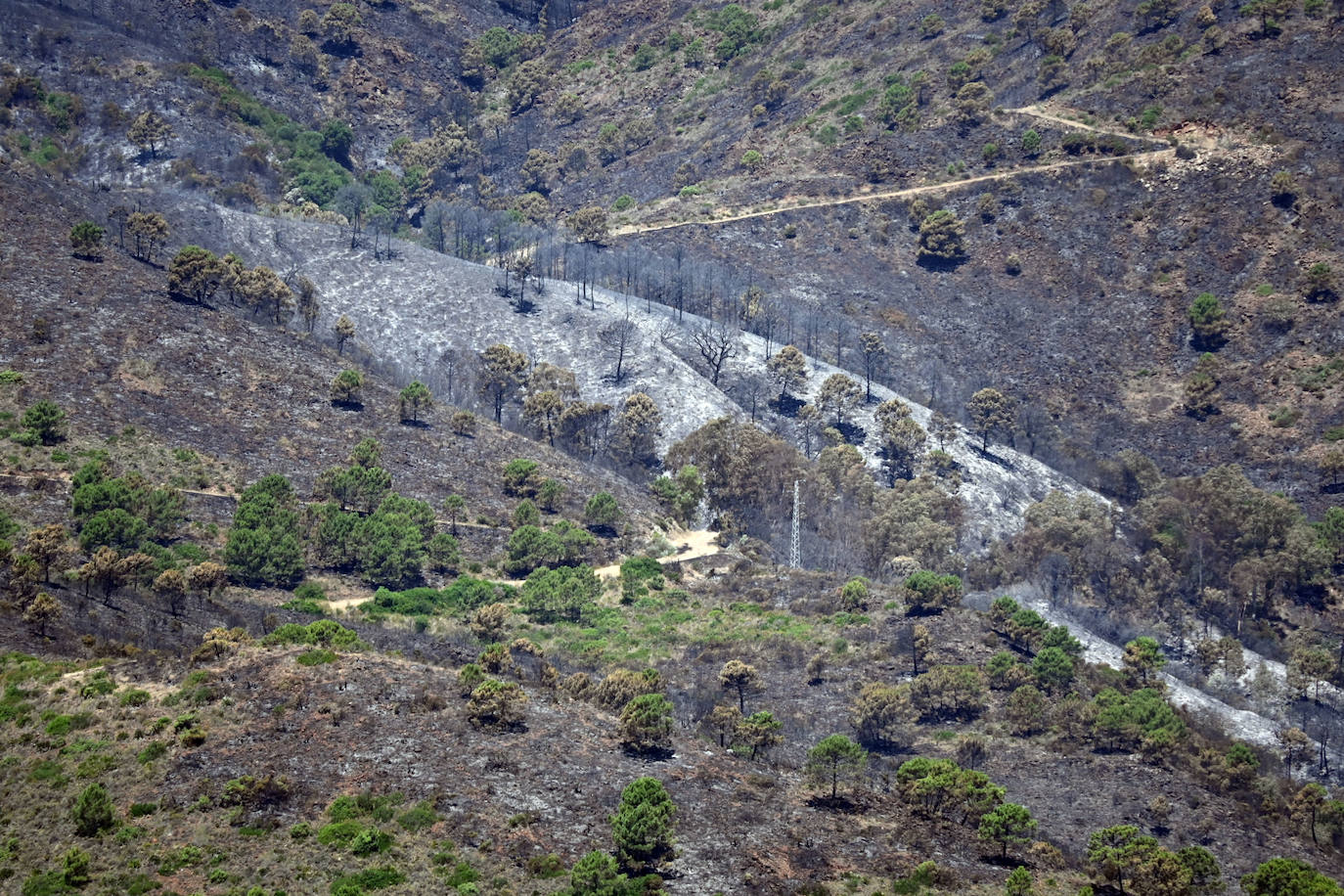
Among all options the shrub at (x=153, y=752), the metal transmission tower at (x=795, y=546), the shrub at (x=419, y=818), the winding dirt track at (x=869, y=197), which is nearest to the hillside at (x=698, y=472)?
the shrub at (x=419, y=818)

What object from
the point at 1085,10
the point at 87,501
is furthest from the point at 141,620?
the point at 1085,10

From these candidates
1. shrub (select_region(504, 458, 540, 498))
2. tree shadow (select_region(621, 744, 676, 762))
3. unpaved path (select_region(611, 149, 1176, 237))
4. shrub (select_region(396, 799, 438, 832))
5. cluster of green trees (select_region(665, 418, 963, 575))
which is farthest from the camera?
unpaved path (select_region(611, 149, 1176, 237))

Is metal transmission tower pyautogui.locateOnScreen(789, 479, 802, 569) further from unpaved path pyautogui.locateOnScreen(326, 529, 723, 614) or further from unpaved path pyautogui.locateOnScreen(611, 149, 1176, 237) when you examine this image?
unpaved path pyautogui.locateOnScreen(611, 149, 1176, 237)

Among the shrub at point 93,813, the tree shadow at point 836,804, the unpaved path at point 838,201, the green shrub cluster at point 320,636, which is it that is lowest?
the tree shadow at point 836,804

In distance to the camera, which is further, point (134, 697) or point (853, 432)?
point (853, 432)

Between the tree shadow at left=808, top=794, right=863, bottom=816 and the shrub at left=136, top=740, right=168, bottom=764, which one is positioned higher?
the shrub at left=136, top=740, right=168, bottom=764

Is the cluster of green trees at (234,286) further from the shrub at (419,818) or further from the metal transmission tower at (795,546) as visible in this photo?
the shrub at (419,818)

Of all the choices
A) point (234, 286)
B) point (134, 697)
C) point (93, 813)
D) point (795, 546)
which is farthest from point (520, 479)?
point (93, 813)

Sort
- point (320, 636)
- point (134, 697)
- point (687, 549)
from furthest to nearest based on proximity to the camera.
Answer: point (687, 549) < point (320, 636) < point (134, 697)

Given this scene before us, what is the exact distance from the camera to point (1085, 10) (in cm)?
17475

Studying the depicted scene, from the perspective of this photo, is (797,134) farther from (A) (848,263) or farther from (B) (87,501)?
(B) (87,501)

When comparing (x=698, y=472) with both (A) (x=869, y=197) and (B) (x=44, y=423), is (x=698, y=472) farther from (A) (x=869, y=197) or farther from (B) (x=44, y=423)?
(A) (x=869, y=197)

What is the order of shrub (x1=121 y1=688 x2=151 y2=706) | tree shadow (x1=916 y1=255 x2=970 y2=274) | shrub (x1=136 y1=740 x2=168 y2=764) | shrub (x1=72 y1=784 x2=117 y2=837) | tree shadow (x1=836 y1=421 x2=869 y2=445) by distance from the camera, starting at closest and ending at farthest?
shrub (x1=72 y1=784 x2=117 y2=837)
shrub (x1=136 y1=740 x2=168 y2=764)
shrub (x1=121 y1=688 x2=151 y2=706)
tree shadow (x1=836 y1=421 x2=869 y2=445)
tree shadow (x1=916 y1=255 x2=970 y2=274)

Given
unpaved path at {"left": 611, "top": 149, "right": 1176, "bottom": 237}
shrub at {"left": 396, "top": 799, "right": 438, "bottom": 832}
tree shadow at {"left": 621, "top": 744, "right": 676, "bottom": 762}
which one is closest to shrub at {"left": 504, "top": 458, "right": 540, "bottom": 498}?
tree shadow at {"left": 621, "top": 744, "right": 676, "bottom": 762}
